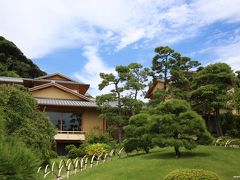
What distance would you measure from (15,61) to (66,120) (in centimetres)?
2334

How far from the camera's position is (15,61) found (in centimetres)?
6012

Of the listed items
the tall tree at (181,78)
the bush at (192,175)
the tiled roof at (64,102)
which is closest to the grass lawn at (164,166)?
the bush at (192,175)

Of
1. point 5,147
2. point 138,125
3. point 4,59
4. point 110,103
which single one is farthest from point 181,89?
point 4,59

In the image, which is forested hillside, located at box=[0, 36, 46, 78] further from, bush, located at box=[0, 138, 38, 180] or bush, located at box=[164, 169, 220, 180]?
bush, located at box=[0, 138, 38, 180]

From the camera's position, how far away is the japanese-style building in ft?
127

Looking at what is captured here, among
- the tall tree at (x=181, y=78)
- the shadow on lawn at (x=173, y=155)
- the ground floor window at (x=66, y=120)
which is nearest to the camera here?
the shadow on lawn at (x=173, y=155)

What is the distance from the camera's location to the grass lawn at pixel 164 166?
17.6 meters

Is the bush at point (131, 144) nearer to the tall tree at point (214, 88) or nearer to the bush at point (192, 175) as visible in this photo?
the tall tree at point (214, 88)

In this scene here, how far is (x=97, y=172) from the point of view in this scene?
63.9 feet

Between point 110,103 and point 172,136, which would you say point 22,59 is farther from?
point 172,136

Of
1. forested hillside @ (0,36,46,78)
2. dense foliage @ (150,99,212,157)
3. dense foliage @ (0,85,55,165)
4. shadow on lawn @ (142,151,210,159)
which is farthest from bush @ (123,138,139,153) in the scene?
forested hillside @ (0,36,46,78)

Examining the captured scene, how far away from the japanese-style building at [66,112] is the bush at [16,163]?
27388mm

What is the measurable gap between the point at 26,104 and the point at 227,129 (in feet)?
60.0

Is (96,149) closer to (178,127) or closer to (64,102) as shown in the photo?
(178,127)
